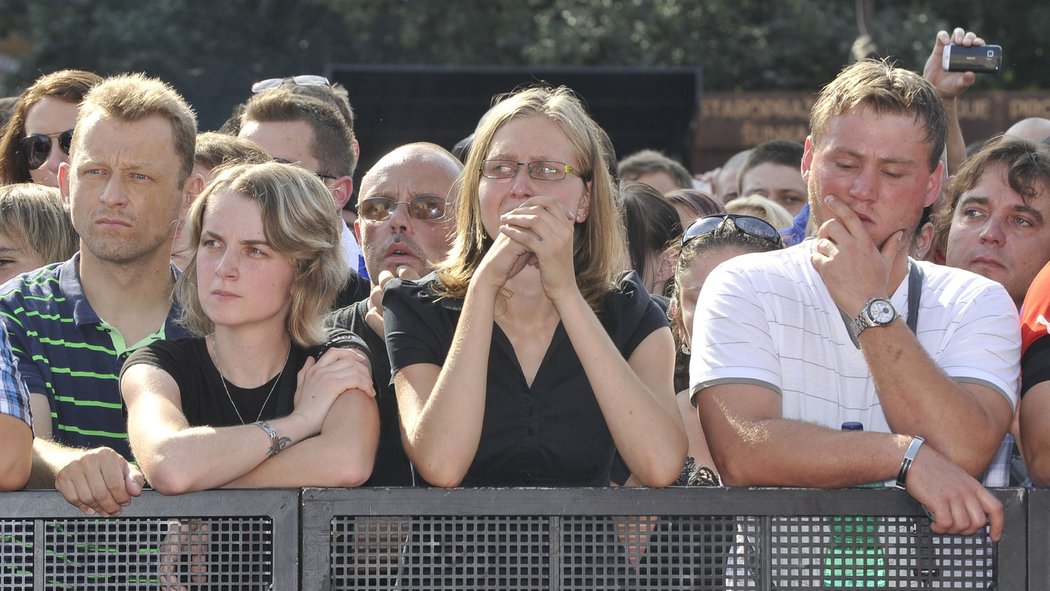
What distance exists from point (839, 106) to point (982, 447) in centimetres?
96

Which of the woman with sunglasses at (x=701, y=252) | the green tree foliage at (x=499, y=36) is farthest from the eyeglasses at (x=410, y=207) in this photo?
the green tree foliage at (x=499, y=36)

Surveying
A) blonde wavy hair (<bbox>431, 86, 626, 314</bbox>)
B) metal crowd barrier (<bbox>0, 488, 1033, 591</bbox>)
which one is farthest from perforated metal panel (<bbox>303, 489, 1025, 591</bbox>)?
blonde wavy hair (<bbox>431, 86, 626, 314</bbox>)

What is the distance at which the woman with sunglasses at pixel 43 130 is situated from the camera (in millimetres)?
5363

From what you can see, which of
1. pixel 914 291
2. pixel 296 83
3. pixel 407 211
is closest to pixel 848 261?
pixel 914 291

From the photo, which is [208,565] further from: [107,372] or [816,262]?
[816,262]

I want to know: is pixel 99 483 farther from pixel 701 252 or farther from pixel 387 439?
pixel 701 252

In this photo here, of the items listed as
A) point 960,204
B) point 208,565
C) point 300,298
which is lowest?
point 208,565

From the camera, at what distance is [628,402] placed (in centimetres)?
310

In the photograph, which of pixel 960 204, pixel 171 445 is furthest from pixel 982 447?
pixel 171 445

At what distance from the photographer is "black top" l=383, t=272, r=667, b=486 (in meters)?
3.22

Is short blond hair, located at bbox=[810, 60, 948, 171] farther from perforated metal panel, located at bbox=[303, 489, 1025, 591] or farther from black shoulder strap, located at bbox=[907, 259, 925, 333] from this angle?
perforated metal panel, located at bbox=[303, 489, 1025, 591]

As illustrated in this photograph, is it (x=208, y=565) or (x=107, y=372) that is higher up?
(x=107, y=372)

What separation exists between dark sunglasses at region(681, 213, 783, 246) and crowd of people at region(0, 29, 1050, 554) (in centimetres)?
55

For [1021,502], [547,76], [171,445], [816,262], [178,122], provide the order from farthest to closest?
[547,76], [178,122], [816,262], [171,445], [1021,502]
